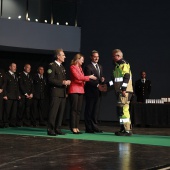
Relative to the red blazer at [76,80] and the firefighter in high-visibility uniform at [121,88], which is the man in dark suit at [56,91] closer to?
the red blazer at [76,80]

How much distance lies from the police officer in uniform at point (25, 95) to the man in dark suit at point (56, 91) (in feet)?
9.50

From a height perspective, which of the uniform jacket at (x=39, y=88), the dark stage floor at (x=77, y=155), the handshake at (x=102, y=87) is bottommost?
the dark stage floor at (x=77, y=155)

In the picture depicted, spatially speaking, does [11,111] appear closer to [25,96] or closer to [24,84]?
[25,96]

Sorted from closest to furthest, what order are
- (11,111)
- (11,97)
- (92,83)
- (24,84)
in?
(92,83)
(11,97)
(11,111)
(24,84)

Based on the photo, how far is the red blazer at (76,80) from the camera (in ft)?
24.6

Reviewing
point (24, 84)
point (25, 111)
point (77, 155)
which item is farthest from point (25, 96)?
point (77, 155)

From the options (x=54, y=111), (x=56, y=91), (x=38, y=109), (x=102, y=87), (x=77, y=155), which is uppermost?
(x=102, y=87)

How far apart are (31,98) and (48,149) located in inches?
212

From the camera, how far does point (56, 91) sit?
7.29m

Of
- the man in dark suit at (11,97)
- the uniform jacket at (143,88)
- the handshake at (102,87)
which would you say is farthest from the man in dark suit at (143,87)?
the handshake at (102,87)

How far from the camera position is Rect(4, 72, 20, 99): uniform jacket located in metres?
9.74

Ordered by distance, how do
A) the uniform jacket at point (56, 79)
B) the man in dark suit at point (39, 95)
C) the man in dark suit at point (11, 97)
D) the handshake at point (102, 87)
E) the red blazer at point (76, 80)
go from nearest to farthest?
the uniform jacket at point (56, 79) → the red blazer at point (76, 80) → the handshake at point (102, 87) → the man in dark suit at point (11, 97) → the man in dark suit at point (39, 95)

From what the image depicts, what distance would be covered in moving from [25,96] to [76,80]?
3011 mm

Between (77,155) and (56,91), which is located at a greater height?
(56,91)
